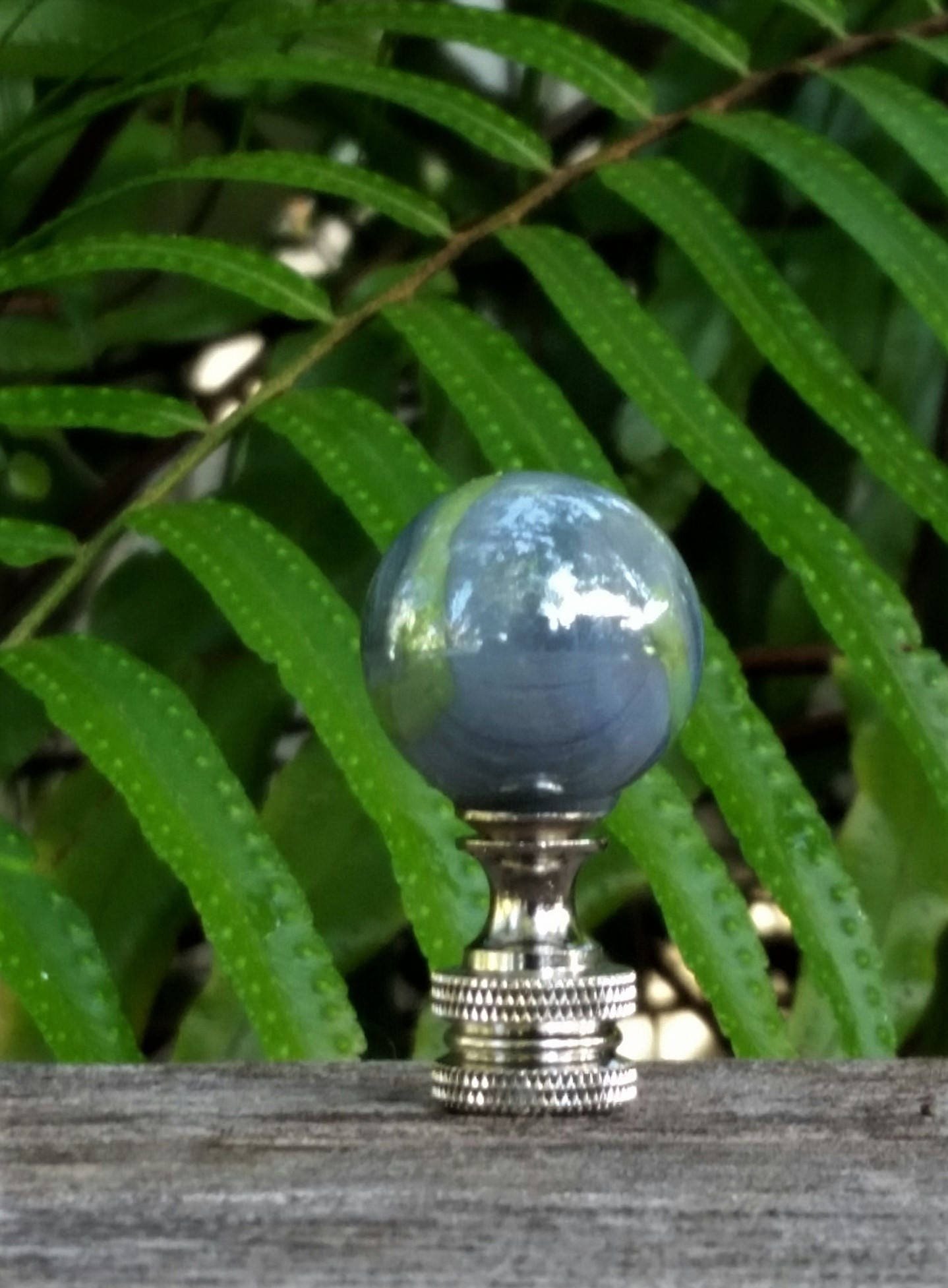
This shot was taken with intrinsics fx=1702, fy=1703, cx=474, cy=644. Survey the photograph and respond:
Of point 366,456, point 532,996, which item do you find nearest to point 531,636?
point 532,996

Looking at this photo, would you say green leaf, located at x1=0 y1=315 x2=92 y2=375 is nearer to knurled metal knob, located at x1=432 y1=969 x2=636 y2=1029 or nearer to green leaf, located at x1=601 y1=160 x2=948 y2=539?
green leaf, located at x1=601 y1=160 x2=948 y2=539

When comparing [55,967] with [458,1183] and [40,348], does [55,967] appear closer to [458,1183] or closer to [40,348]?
[458,1183]

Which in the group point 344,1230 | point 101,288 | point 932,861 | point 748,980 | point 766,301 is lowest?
point 344,1230

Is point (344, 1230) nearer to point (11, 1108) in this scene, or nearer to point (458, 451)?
point (11, 1108)

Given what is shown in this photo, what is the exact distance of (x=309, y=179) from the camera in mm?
642

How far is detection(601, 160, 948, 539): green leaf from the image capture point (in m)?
0.61

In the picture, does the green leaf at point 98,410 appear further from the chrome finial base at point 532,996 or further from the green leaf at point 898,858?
the green leaf at point 898,858

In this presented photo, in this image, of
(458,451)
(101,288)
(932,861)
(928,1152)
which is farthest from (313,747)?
(101,288)

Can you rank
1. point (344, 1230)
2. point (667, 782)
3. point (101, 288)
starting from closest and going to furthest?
point (344, 1230) → point (667, 782) → point (101, 288)

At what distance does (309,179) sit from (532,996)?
0.34m

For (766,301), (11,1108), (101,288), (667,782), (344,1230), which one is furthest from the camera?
(101,288)

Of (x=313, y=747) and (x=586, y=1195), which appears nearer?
(x=586, y=1195)

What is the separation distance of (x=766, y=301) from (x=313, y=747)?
28 cm

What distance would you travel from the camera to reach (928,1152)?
15.7 inches
